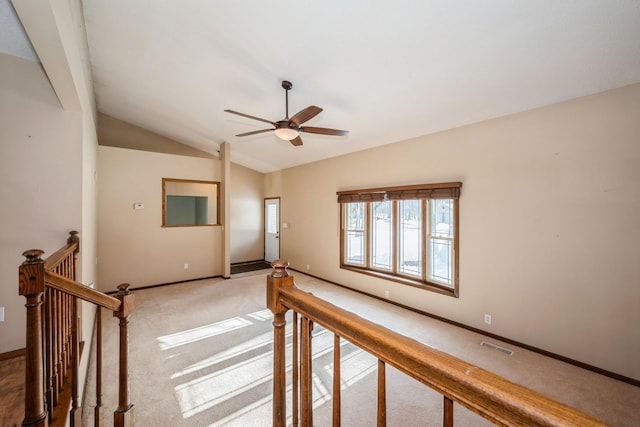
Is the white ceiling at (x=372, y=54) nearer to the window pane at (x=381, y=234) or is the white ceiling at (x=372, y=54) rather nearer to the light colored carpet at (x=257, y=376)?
the window pane at (x=381, y=234)

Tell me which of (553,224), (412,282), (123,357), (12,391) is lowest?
(12,391)

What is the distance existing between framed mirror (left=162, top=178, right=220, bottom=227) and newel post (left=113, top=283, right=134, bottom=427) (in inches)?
192

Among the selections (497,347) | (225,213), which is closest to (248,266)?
(225,213)

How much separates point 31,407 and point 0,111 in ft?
8.59

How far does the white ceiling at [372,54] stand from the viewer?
2023mm

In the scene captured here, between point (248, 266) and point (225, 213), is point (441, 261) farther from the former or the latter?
point (248, 266)

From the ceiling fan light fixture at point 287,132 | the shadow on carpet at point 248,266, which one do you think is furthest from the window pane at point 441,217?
the shadow on carpet at point 248,266

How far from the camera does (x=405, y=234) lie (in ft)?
14.6

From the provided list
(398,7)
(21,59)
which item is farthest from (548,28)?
(21,59)

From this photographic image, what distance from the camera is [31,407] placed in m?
1.22

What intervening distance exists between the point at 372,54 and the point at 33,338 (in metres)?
3.01

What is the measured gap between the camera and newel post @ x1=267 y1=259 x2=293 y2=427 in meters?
1.18

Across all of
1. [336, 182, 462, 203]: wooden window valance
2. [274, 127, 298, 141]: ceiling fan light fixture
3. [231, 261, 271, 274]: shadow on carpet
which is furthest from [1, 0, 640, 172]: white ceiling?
[231, 261, 271, 274]: shadow on carpet

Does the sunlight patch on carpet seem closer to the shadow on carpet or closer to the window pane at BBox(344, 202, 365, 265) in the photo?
the window pane at BBox(344, 202, 365, 265)
